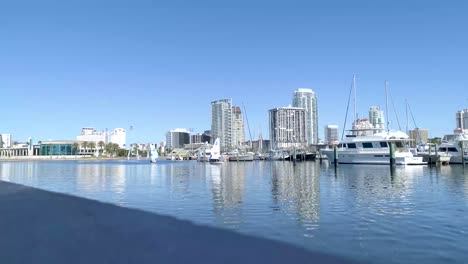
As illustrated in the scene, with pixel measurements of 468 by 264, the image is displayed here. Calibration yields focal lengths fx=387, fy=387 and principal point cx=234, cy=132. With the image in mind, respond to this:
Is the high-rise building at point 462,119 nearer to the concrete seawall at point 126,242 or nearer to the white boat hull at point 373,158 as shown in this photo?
the white boat hull at point 373,158

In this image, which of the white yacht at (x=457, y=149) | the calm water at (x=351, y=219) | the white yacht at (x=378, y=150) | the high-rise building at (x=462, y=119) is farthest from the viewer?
the high-rise building at (x=462, y=119)

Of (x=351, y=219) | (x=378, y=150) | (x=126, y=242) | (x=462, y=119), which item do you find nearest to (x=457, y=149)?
(x=378, y=150)

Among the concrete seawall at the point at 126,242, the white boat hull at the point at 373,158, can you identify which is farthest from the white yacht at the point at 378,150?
the concrete seawall at the point at 126,242

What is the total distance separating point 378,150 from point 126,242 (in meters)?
72.3

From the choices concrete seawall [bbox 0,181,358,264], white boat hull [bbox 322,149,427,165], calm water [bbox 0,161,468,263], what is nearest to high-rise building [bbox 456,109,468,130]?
white boat hull [bbox 322,149,427,165]

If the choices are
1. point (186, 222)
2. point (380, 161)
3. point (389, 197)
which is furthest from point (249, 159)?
point (186, 222)

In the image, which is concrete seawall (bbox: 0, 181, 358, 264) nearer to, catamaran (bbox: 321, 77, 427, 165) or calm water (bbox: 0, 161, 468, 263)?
calm water (bbox: 0, 161, 468, 263)

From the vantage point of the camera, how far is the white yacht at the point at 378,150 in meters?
73.9

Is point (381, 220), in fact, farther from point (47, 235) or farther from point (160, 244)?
point (47, 235)

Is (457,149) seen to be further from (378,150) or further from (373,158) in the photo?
(373,158)

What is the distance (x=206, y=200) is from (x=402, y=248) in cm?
1450

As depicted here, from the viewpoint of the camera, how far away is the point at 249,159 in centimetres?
14650

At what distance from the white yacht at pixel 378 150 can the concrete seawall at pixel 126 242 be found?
66286 mm

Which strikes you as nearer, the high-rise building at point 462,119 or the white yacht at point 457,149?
the white yacht at point 457,149
